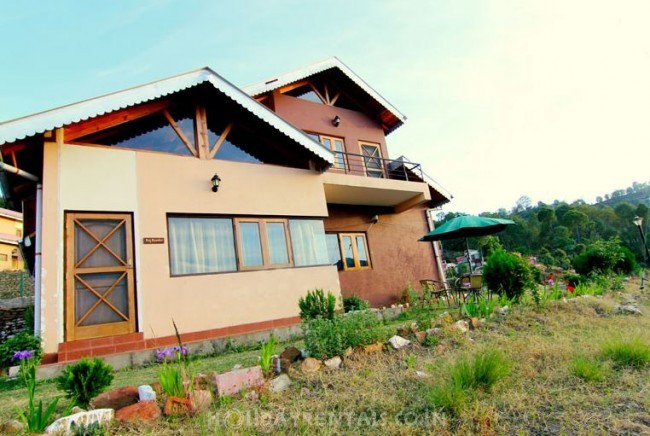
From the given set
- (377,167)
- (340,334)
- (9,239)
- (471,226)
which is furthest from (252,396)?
(9,239)

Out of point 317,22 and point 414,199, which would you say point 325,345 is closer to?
point 414,199

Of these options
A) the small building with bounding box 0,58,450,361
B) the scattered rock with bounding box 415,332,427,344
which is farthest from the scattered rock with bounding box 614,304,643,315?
the small building with bounding box 0,58,450,361

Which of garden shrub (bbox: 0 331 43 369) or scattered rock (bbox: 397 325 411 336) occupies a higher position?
garden shrub (bbox: 0 331 43 369)

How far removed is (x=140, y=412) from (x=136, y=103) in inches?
239

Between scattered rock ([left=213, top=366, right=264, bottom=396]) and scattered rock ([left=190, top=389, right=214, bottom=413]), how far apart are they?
0.15m

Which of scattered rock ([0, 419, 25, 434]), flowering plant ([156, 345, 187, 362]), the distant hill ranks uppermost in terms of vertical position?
the distant hill

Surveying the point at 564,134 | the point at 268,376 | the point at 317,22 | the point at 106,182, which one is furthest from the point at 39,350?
the point at 564,134

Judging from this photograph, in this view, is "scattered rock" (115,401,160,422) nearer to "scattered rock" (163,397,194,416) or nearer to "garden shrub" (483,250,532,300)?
"scattered rock" (163,397,194,416)

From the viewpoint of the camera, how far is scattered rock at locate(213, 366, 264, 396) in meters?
3.55

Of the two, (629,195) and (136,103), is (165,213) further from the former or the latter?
(629,195)

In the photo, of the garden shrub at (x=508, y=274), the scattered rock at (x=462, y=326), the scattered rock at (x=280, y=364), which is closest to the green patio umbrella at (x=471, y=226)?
the garden shrub at (x=508, y=274)

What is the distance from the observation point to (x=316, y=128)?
41.0ft

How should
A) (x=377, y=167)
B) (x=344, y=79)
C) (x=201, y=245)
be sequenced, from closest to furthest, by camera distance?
1. (x=201, y=245)
2. (x=377, y=167)
3. (x=344, y=79)

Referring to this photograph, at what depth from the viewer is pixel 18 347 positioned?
5699mm
